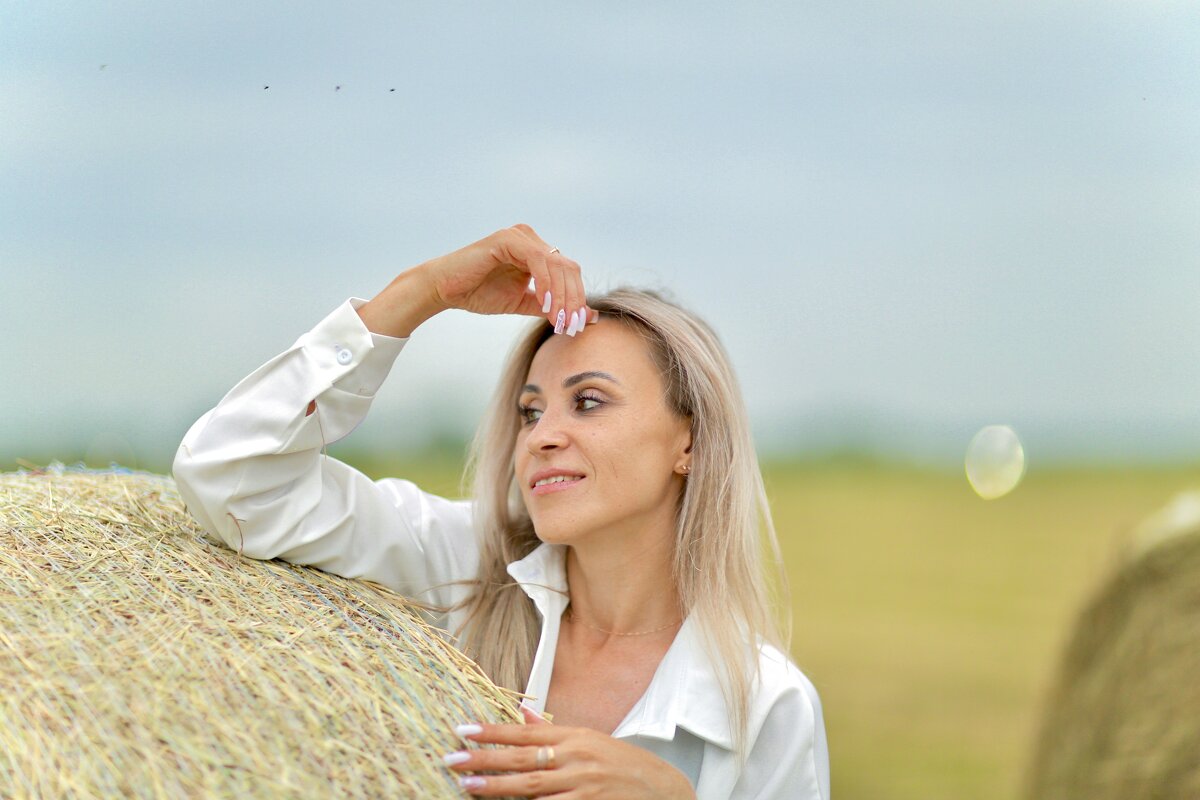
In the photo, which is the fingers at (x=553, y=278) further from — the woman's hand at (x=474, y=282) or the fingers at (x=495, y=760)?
the fingers at (x=495, y=760)

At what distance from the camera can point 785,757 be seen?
7.89 ft

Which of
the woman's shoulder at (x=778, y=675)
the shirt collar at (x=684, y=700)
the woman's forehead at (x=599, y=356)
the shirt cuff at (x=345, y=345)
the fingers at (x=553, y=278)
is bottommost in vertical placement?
the shirt collar at (x=684, y=700)

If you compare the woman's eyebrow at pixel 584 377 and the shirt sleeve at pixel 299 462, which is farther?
the woman's eyebrow at pixel 584 377

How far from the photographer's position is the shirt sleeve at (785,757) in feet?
7.86

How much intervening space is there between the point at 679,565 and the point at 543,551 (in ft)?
1.20

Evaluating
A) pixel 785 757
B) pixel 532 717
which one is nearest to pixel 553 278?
pixel 532 717

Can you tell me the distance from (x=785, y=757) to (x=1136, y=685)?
101 cm

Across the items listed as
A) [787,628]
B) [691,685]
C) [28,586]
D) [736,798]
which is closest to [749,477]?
[787,628]

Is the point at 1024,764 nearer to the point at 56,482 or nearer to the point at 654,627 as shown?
the point at 654,627

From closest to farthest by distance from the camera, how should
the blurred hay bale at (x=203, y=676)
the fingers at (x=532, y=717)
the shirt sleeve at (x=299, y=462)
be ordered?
1. the blurred hay bale at (x=203, y=676)
2. the fingers at (x=532, y=717)
3. the shirt sleeve at (x=299, y=462)

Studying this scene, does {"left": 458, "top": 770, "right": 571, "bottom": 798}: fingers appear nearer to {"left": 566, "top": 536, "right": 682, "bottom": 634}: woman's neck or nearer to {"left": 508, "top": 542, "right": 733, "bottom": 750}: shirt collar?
{"left": 508, "top": 542, "right": 733, "bottom": 750}: shirt collar

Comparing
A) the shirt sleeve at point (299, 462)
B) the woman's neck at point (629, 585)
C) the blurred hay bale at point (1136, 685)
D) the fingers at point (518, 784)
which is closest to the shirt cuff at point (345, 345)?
the shirt sleeve at point (299, 462)

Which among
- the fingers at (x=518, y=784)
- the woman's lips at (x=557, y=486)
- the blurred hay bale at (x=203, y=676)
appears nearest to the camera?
the blurred hay bale at (x=203, y=676)

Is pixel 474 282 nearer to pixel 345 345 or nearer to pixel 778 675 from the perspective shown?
pixel 345 345
